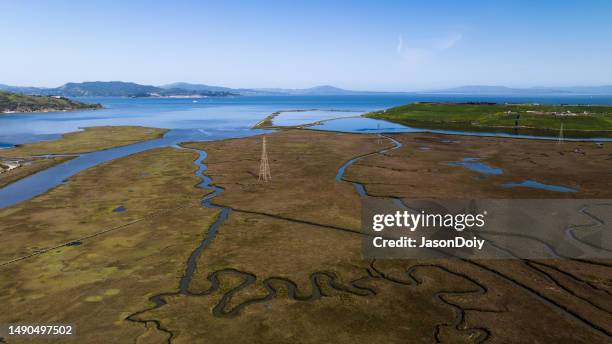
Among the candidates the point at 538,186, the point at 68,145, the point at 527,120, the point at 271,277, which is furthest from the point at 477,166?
the point at 68,145

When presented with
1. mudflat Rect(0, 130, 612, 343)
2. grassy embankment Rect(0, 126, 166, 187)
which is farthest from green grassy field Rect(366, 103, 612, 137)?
grassy embankment Rect(0, 126, 166, 187)

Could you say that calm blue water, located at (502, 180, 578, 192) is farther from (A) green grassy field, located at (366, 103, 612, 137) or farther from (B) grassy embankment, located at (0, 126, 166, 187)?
(B) grassy embankment, located at (0, 126, 166, 187)

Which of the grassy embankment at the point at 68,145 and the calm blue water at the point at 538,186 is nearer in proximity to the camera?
the calm blue water at the point at 538,186

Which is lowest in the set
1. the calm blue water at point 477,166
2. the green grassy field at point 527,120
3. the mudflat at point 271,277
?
the mudflat at point 271,277

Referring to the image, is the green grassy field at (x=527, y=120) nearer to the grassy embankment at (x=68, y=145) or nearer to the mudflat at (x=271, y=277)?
the mudflat at (x=271, y=277)

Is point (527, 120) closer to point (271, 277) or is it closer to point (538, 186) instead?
point (538, 186)

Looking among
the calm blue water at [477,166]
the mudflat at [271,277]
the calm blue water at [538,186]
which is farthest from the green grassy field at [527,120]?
the mudflat at [271,277]

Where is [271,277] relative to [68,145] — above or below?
below
